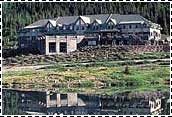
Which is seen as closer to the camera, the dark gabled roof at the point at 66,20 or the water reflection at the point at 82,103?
the water reflection at the point at 82,103

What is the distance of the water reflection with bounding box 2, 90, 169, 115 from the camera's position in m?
8.70

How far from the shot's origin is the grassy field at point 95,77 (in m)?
10.7

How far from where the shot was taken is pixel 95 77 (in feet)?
36.6

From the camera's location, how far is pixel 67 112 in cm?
866

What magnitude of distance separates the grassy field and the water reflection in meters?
0.46

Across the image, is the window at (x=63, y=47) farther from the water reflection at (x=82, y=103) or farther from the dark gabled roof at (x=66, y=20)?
the water reflection at (x=82, y=103)

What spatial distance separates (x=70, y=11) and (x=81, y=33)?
0.96 metres

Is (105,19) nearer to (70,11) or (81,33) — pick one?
(81,33)

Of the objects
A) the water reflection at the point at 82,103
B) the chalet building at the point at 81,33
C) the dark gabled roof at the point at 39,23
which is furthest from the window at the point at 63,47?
the water reflection at the point at 82,103

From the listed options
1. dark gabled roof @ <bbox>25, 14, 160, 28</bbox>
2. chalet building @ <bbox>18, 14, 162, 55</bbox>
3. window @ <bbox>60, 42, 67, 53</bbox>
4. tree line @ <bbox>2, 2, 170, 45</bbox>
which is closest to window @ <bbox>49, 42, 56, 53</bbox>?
chalet building @ <bbox>18, 14, 162, 55</bbox>

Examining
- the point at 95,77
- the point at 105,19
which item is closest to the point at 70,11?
the point at 105,19

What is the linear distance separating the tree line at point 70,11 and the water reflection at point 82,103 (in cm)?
182

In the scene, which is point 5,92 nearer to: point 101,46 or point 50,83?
point 50,83

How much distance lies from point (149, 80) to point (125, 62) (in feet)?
3.29
